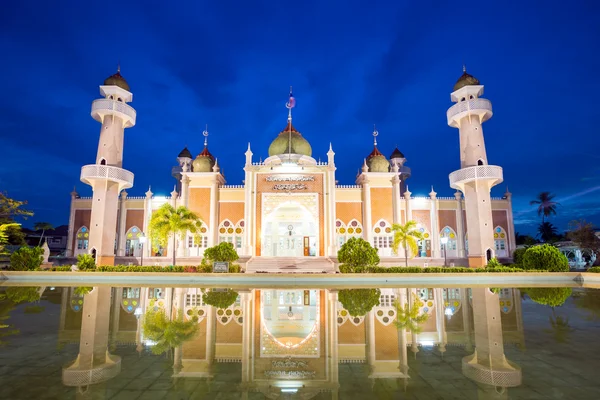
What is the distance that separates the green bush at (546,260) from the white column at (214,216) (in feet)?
69.0

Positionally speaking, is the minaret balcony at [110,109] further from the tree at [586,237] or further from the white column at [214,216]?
the tree at [586,237]

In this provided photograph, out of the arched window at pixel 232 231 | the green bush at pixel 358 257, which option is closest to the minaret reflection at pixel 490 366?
the green bush at pixel 358 257

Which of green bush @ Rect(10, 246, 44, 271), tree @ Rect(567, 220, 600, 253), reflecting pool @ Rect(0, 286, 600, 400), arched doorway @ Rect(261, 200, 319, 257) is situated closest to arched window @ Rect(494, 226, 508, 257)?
tree @ Rect(567, 220, 600, 253)

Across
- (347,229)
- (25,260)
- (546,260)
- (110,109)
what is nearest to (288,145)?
(347,229)

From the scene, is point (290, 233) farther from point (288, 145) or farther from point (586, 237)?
point (586, 237)

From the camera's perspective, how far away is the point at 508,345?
4.95 m

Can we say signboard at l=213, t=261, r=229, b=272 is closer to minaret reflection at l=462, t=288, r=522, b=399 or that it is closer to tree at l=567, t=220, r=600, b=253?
minaret reflection at l=462, t=288, r=522, b=399

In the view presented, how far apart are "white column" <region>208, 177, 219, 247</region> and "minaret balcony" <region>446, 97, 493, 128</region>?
61.8 feet

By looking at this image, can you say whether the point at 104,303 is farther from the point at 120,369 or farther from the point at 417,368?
the point at 417,368

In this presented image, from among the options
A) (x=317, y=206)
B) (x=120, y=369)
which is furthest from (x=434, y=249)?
(x=120, y=369)

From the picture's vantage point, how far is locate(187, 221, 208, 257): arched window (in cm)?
2814

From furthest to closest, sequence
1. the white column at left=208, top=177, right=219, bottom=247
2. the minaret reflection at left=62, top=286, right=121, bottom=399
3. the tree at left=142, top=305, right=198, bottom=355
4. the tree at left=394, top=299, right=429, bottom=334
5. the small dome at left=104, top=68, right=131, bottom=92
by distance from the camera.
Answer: the white column at left=208, top=177, right=219, bottom=247
the small dome at left=104, top=68, right=131, bottom=92
the tree at left=394, top=299, right=429, bottom=334
the tree at left=142, top=305, right=198, bottom=355
the minaret reflection at left=62, top=286, right=121, bottom=399

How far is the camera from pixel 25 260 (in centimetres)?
1956

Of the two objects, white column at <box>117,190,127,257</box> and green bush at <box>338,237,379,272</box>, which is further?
white column at <box>117,190,127,257</box>
